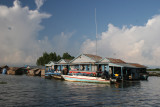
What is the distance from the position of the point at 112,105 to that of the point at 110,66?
2694cm

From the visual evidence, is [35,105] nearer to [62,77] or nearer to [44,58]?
[62,77]

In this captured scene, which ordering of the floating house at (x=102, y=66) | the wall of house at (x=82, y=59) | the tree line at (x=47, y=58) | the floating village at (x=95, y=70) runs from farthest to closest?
the tree line at (x=47, y=58) → the wall of house at (x=82, y=59) → the floating house at (x=102, y=66) → the floating village at (x=95, y=70)

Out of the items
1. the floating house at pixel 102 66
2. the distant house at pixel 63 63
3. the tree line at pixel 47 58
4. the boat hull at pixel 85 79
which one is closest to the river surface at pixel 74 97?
the boat hull at pixel 85 79

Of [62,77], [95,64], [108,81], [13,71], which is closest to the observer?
[108,81]

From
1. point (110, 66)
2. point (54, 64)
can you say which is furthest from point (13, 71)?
point (110, 66)

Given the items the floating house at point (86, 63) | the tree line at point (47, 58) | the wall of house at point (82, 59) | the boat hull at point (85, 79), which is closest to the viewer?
the boat hull at point (85, 79)

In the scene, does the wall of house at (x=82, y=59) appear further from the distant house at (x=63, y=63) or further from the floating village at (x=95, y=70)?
the distant house at (x=63, y=63)

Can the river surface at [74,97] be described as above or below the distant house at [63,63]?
below

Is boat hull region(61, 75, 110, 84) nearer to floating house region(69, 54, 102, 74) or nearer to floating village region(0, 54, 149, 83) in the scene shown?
floating village region(0, 54, 149, 83)

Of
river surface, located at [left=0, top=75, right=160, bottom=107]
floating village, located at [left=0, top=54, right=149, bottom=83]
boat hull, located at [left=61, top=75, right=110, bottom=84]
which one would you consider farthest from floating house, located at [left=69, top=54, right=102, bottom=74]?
river surface, located at [left=0, top=75, right=160, bottom=107]

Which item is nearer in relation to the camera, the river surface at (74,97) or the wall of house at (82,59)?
the river surface at (74,97)

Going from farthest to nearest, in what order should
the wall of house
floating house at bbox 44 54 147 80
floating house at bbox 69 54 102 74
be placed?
the wall of house
floating house at bbox 69 54 102 74
floating house at bbox 44 54 147 80

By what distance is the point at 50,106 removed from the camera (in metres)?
12.2

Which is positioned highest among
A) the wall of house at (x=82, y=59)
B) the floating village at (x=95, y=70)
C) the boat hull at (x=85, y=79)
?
the wall of house at (x=82, y=59)
